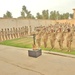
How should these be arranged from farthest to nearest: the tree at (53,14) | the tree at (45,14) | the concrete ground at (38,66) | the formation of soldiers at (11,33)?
the tree at (53,14), the tree at (45,14), the formation of soldiers at (11,33), the concrete ground at (38,66)

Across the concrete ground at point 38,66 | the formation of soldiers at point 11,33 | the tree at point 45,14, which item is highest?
the tree at point 45,14

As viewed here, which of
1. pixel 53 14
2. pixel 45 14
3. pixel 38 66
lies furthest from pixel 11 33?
pixel 53 14

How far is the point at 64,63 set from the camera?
28.1ft

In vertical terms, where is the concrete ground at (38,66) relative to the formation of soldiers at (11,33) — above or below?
below

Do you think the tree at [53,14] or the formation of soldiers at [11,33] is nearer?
the formation of soldiers at [11,33]

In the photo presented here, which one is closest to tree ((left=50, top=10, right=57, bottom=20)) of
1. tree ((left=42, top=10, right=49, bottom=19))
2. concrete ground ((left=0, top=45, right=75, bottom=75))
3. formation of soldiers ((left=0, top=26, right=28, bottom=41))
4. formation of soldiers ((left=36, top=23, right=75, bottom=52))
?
tree ((left=42, top=10, right=49, bottom=19))

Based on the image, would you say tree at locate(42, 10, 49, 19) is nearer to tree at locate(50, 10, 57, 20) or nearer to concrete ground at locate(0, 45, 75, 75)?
tree at locate(50, 10, 57, 20)

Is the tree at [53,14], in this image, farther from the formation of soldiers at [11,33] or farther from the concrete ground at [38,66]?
the concrete ground at [38,66]

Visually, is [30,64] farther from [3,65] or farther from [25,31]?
[25,31]

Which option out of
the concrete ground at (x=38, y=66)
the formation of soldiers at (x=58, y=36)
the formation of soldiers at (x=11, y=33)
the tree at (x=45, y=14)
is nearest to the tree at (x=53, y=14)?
the tree at (x=45, y=14)

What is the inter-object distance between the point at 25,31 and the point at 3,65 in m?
16.7

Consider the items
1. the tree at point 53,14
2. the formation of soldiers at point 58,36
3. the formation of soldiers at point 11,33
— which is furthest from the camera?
the tree at point 53,14

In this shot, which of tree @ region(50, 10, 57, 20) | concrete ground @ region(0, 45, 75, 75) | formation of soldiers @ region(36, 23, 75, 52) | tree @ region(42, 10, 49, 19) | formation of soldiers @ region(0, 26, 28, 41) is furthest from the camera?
tree @ region(50, 10, 57, 20)

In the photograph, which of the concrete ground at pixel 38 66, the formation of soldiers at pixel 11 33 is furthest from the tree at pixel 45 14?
the concrete ground at pixel 38 66
